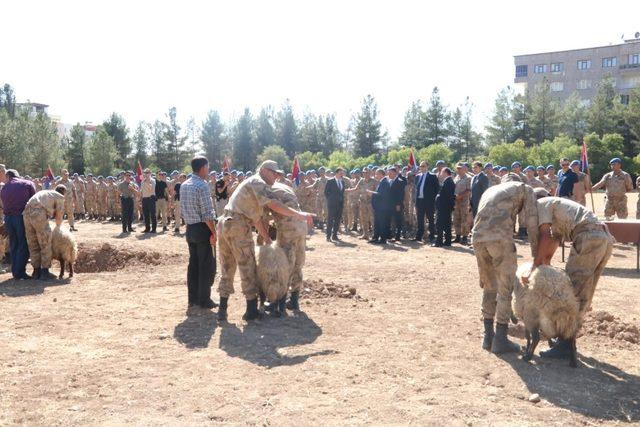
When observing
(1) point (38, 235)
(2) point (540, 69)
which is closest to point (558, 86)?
(2) point (540, 69)

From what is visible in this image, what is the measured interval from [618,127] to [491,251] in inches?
2132

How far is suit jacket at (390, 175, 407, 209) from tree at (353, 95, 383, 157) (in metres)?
49.1

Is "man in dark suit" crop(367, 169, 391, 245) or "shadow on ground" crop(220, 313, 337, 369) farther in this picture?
"man in dark suit" crop(367, 169, 391, 245)

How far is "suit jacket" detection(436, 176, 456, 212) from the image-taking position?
48.6ft

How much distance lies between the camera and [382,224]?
1631 centimetres

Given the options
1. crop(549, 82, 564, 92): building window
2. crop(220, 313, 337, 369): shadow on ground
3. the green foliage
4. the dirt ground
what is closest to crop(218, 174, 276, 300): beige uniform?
crop(220, 313, 337, 369): shadow on ground

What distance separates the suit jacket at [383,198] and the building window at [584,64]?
2898 inches

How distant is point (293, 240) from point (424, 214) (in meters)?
8.65

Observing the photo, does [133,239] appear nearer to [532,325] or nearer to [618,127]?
[532,325]

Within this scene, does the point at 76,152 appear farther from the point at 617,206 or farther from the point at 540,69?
the point at 540,69

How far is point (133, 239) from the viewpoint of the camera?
17594mm

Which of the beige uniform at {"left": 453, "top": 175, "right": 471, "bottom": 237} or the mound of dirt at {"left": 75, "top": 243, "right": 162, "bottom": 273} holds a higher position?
the beige uniform at {"left": 453, "top": 175, "right": 471, "bottom": 237}

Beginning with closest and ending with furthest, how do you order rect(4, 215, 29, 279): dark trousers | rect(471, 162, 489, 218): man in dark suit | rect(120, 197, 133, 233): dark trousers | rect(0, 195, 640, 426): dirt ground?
rect(0, 195, 640, 426): dirt ground → rect(4, 215, 29, 279): dark trousers → rect(471, 162, 489, 218): man in dark suit → rect(120, 197, 133, 233): dark trousers

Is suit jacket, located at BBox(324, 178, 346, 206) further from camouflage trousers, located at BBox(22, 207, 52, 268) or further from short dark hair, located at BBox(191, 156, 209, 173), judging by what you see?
short dark hair, located at BBox(191, 156, 209, 173)
